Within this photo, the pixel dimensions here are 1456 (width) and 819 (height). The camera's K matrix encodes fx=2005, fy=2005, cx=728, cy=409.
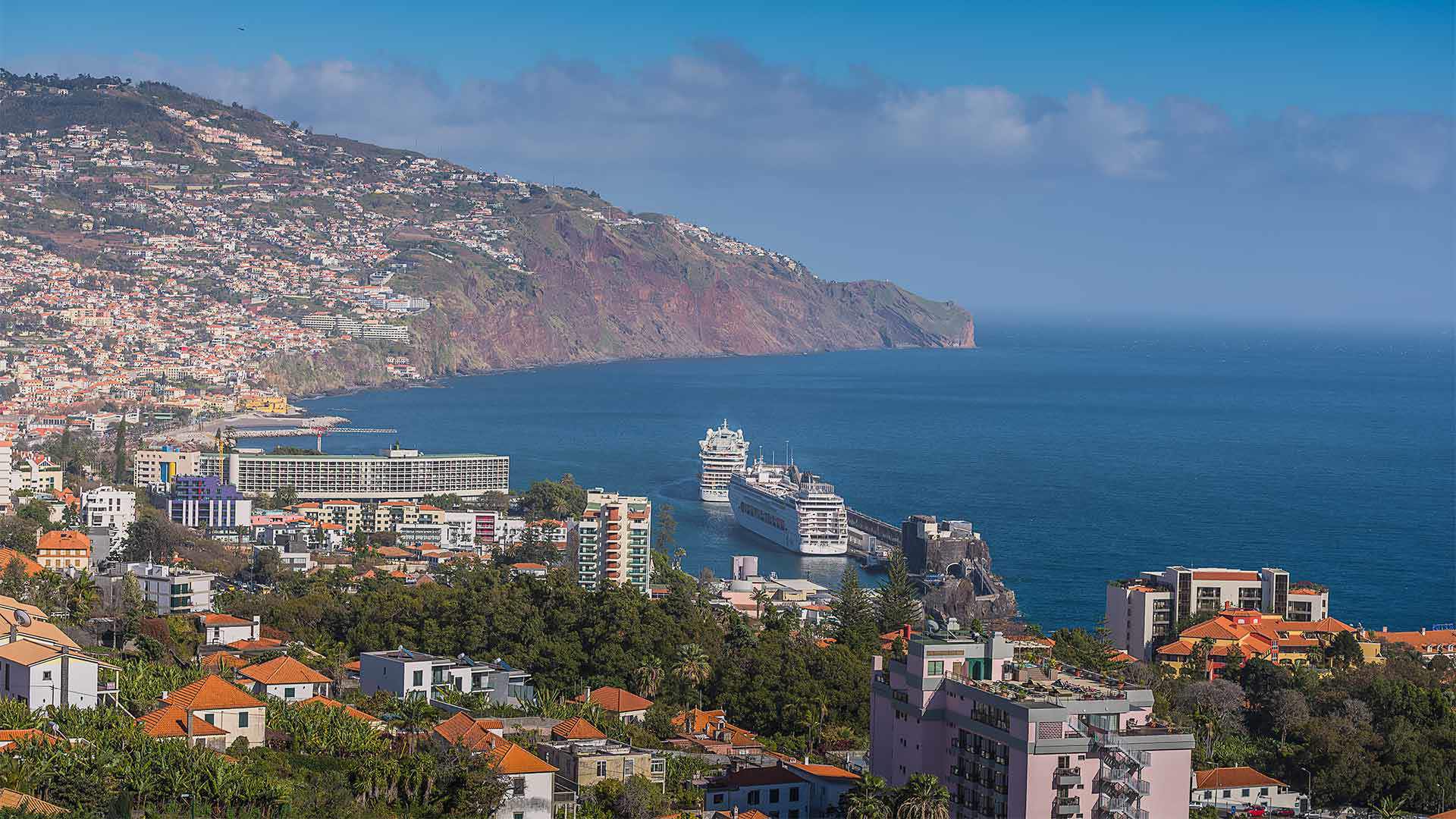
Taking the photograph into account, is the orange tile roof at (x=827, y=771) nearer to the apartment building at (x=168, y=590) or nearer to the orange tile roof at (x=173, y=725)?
the orange tile roof at (x=173, y=725)

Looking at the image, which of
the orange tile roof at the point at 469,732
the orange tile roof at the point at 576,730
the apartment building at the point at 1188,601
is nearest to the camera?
the orange tile roof at the point at 469,732

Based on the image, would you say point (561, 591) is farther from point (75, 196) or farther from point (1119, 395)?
point (75, 196)

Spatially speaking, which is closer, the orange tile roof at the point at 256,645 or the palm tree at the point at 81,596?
the orange tile roof at the point at 256,645

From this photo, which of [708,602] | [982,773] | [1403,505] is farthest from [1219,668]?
[1403,505]

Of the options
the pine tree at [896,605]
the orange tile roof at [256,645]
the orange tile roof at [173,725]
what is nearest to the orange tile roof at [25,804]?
the orange tile roof at [173,725]

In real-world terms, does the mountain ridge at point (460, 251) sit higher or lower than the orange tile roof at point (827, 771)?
higher

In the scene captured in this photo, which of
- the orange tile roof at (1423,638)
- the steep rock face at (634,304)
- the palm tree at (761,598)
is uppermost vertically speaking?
the steep rock face at (634,304)

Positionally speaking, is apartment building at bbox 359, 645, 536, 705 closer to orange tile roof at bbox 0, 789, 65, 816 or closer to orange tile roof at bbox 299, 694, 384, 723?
orange tile roof at bbox 299, 694, 384, 723
